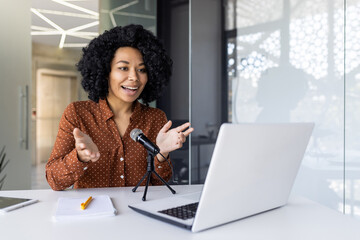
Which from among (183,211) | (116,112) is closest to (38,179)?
Result: (116,112)

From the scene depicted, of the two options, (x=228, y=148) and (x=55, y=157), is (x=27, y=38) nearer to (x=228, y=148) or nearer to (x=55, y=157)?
(x=55, y=157)

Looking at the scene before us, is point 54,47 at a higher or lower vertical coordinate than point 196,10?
higher

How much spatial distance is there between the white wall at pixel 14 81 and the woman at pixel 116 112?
2.25 meters

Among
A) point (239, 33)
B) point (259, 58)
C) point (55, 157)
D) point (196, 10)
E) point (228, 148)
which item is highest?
point (196, 10)

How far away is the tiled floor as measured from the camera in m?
5.84

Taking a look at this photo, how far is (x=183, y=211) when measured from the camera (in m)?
1.03

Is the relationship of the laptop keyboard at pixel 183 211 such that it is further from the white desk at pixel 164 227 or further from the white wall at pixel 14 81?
the white wall at pixel 14 81

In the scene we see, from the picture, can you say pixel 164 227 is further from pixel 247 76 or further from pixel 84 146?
pixel 247 76

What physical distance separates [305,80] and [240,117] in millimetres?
681

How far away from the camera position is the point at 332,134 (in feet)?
8.18

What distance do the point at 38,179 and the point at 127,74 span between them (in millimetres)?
5437

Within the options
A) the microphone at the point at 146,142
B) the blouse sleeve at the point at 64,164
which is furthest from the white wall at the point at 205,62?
the microphone at the point at 146,142

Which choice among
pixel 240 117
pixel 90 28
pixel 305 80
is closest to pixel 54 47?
→ pixel 90 28

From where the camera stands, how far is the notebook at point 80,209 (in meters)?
1.02
